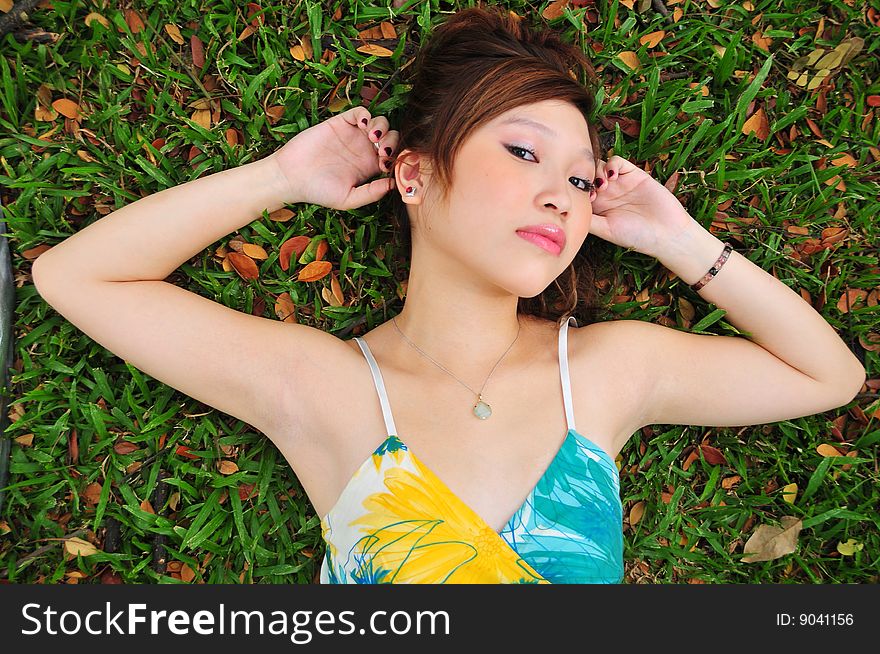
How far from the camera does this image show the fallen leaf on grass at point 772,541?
138 inches

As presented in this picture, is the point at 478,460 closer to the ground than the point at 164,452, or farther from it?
farther from it

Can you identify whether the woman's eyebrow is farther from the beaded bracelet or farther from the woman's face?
the beaded bracelet

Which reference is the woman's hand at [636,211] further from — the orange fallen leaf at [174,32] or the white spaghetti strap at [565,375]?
the orange fallen leaf at [174,32]

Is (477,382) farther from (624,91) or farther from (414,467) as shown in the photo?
(624,91)

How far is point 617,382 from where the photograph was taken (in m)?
3.08

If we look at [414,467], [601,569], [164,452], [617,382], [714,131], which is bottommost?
[164,452]

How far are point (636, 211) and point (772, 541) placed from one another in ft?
5.33

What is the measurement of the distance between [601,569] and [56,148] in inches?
115

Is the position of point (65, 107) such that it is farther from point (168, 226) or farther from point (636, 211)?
point (636, 211)

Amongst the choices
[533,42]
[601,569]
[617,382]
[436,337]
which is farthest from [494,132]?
[601,569]

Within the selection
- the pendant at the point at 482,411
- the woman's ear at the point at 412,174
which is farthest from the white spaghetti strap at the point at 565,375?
the woman's ear at the point at 412,174

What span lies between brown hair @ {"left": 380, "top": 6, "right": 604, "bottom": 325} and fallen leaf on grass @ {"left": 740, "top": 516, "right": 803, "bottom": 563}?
1271mm

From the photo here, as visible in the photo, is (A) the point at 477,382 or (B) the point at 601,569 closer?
(B) the point at 601,569

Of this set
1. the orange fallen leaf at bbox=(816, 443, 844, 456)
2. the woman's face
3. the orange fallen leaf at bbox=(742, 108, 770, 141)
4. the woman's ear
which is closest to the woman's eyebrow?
the woman's face
